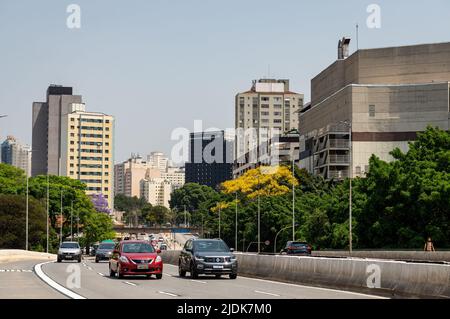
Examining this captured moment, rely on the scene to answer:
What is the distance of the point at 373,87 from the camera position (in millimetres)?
123812

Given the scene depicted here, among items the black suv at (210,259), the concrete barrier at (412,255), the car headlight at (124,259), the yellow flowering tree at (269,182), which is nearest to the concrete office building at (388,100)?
the yellow flowering tree at (269,182)

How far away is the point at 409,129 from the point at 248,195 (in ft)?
113

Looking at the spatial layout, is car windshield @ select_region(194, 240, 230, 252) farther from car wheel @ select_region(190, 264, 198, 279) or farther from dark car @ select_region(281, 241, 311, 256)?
dark car @ select_region(281, 241, 311, 256)

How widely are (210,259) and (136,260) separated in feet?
9.62

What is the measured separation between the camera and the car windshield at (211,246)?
34656 mm

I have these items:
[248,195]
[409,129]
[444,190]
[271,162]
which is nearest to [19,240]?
[248,195]

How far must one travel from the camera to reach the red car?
32.7 meters

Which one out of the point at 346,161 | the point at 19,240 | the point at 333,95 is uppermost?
the point at 333,95

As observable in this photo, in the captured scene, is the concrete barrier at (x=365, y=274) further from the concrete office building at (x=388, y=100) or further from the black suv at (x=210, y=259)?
the concrete office building at (x=388, y=100)

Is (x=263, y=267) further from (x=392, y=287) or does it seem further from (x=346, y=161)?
(x=346, y=161)

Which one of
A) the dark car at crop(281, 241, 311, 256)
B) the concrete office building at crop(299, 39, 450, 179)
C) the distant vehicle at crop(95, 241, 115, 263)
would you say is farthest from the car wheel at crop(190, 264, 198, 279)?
the concrete office building at crop(299, 39, 450, 179)

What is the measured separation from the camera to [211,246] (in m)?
34.9

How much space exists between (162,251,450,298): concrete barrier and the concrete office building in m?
86.9
